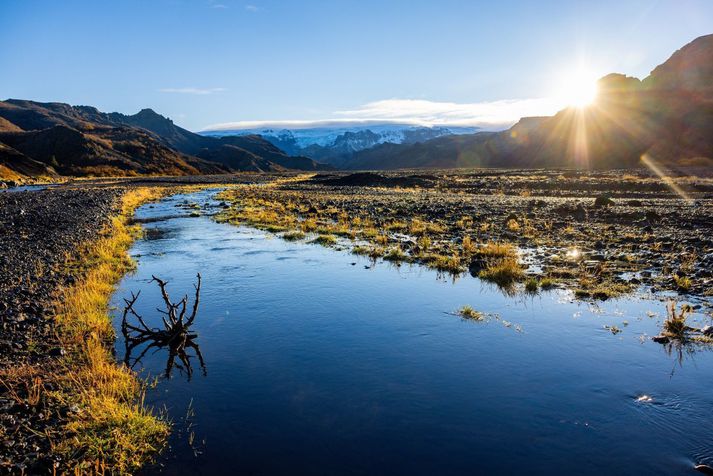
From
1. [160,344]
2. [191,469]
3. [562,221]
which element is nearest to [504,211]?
[562,221]

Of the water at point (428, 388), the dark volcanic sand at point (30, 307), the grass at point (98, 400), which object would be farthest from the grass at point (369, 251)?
the dark volcanic sand at point (30, 307)

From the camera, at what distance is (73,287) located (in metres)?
15.7

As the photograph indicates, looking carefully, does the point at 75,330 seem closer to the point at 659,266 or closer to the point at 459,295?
the point at 459,295

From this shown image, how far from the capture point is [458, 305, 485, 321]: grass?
545 inches

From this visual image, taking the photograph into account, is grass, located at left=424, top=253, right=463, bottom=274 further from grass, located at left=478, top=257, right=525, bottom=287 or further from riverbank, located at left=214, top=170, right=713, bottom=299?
grass, located at left=478, top=257, right=525, bottom=287

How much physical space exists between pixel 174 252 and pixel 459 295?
15.9 metres

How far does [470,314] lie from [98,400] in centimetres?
998

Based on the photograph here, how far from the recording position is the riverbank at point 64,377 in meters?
7.31

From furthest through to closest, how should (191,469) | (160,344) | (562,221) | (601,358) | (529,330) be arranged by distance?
(562,221), (529,330), (160,344), (601,358), (191,469)

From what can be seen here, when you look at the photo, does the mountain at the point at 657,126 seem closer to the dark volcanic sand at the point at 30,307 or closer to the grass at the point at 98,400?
the dark volcanic sand at the point at 30,307

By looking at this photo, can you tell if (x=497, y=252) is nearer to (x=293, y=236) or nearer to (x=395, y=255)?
(x=395, y=255)

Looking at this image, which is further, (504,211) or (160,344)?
(504,211)

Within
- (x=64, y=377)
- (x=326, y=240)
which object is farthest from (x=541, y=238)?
(x=64, y=377)

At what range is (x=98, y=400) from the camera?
8484mm
